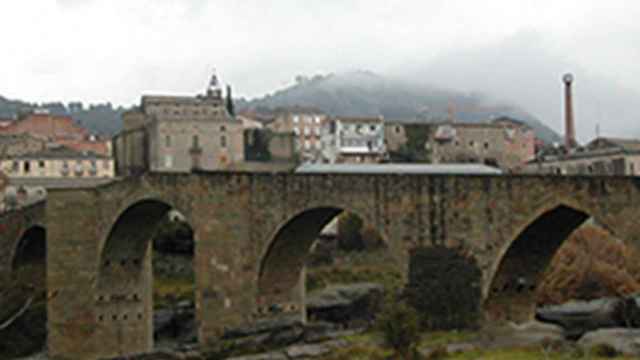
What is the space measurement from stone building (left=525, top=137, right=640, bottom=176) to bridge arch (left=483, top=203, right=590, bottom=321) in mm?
33519

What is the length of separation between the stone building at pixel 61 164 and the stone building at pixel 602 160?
40306mm

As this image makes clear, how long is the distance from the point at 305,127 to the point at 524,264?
66779 millimetres

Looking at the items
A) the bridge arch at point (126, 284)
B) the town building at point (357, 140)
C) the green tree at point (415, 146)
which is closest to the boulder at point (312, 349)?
the bridge arch at point (126, 284)

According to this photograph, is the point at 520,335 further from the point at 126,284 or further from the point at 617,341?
the point at 126,284

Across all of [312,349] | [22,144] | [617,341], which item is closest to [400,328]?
[617,341]

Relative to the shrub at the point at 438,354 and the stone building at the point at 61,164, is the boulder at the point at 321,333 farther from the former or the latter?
the stone building at the point at 61,164

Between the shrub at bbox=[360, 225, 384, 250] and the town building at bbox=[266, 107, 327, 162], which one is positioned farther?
the town building at bbox=[266, 107, 327, 162]

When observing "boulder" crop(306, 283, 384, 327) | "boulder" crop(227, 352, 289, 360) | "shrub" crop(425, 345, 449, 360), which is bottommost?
"boulder" crop(306, 283, 384, 327)

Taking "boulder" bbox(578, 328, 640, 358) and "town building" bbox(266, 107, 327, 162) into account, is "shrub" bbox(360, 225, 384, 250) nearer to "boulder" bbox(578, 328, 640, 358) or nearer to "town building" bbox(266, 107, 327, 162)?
"town building" bbox(266, 107, 327, 162)

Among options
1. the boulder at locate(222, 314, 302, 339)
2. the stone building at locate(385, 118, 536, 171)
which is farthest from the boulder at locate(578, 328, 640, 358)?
the stone building at locate(385, 118, 536, 171)

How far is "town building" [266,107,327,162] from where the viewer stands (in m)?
86.9

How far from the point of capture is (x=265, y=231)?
28312mm

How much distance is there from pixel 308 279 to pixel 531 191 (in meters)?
28.8

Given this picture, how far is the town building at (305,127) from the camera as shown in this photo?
86.9 m
